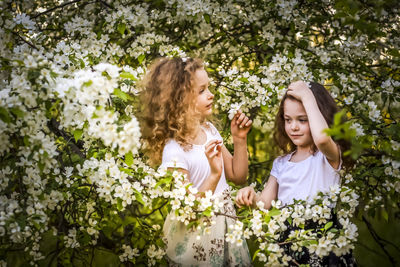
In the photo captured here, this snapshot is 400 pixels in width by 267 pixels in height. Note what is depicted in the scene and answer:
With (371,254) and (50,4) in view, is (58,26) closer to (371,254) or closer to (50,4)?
(50,4)

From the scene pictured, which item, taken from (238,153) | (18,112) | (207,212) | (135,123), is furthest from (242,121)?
(18,112)

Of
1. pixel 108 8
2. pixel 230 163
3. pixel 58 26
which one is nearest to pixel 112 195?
pixel 230 163

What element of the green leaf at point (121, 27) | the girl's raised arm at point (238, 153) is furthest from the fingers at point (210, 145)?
the green leaf at point (121, 27)

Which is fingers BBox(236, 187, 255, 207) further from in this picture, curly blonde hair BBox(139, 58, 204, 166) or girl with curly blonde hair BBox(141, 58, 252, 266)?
curly blonde hair BBox(139, 58, 204, 166)

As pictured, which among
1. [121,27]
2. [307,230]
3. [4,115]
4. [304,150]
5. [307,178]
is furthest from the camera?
[121,27]

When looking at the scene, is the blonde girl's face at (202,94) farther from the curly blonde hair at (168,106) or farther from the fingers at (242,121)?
the fingers at (242,121)

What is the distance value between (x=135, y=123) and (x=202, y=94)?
90 centimetres

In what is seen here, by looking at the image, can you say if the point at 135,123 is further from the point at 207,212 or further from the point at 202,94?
the point at 202,94

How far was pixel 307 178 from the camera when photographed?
2205mm

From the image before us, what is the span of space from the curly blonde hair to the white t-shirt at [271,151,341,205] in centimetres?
61

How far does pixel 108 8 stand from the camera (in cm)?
323

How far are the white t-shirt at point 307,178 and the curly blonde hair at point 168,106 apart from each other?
61cm

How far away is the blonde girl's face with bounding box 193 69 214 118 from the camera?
2434 mm

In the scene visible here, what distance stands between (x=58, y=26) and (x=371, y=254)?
388 cm
